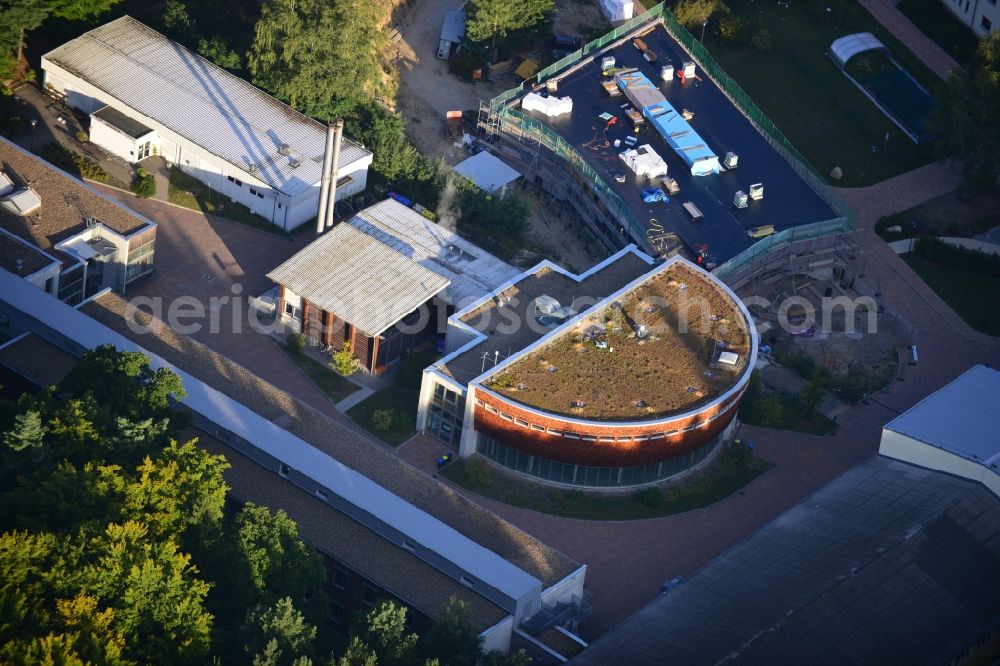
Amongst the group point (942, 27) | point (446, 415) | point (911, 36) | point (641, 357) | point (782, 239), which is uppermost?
point (942, 27)

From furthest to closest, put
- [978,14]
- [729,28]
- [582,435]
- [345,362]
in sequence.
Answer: [978,14] → [729,28] → [345,362] → [582,435]

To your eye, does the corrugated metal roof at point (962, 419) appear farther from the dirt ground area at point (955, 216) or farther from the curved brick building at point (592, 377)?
the dirt ground area at point (955, 216)

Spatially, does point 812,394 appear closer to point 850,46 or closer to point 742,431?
point 742,431

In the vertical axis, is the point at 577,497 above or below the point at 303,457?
below

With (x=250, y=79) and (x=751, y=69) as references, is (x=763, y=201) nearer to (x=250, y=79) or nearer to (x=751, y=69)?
(x=751, y=69)

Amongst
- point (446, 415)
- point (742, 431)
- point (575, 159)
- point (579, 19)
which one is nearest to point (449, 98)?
point (575, 159)

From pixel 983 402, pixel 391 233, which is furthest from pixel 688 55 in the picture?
pixel 983 402
